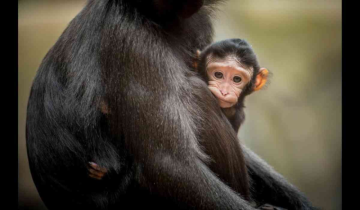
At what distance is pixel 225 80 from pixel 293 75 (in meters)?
0.44

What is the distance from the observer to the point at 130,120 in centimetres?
200

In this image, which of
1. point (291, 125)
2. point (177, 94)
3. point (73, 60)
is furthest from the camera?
point (291, 125)

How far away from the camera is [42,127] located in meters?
2.19

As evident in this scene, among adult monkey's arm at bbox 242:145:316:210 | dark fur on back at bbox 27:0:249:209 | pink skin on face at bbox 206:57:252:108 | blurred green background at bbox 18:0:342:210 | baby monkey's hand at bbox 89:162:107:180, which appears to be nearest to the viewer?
dark fur on back at bbox 27:0:249:209

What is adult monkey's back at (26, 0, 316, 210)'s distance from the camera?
6.49 feet

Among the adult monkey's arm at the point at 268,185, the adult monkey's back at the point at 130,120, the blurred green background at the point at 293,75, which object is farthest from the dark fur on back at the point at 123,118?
the adult monkey's arm at the point at 268,185

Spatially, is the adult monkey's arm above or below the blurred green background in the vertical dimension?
below

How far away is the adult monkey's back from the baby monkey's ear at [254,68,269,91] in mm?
336

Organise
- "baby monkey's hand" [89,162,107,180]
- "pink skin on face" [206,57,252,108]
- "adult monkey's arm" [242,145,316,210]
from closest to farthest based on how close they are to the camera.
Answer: "baby monkey's hand" [89,162,107,180]
"pink skin on face" [206,57,252,108]
"adult monkey's arm" [242,145,316,210]
